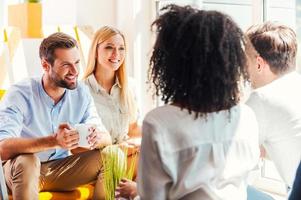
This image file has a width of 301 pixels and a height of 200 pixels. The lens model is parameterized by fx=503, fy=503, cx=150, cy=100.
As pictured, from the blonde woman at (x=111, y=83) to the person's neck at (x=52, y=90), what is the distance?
13.0 inches

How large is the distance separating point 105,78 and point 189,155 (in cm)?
165

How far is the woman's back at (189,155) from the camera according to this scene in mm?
1368

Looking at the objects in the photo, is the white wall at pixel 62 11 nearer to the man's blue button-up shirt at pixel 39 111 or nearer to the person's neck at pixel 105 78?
the person's neck at pixel 105 78

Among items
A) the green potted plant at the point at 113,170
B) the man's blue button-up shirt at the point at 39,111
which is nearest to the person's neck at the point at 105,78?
the man's blue button-up shirt at the point at 39,111

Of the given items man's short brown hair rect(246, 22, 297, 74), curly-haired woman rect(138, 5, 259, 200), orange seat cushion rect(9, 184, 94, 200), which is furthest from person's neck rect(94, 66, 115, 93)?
curly-haired woman rect(138, 5, 259, 200)

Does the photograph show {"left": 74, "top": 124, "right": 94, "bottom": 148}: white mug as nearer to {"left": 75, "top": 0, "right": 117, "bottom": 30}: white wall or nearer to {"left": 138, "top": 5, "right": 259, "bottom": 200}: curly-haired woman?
{"left": 138, "top": 5, "right": 259, "bottom": 200}: curly-haired woman

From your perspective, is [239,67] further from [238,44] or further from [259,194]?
[259,194]

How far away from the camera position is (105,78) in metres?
2.97

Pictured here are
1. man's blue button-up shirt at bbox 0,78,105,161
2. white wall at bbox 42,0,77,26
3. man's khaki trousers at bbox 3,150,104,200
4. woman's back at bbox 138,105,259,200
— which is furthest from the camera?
white wall at bbox 42,0,77,26

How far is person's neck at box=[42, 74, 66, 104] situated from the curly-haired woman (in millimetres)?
1238

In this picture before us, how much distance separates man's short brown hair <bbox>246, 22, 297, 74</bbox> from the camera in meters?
1.94

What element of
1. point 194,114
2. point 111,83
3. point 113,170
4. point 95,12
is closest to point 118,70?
point 111,83

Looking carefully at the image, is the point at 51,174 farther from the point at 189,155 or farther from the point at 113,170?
the point at 189,155

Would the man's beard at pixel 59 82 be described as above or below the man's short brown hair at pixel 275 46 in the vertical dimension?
below
